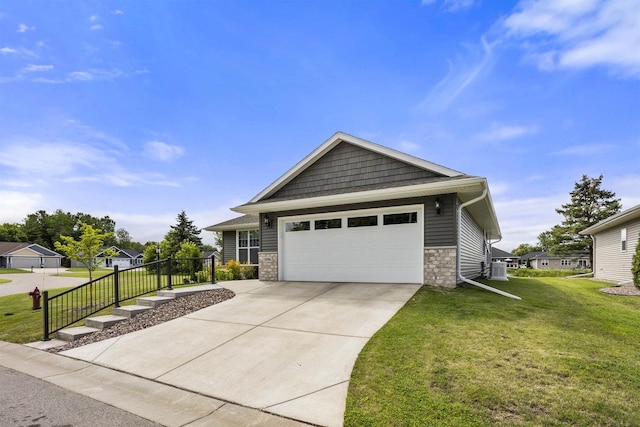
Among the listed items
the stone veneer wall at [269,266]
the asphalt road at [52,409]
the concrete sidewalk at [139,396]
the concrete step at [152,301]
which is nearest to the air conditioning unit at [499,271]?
the stone veneer wall at [269,266]

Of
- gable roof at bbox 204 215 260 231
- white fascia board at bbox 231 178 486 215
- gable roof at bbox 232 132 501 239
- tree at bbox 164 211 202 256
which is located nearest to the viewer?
white fascia board at bbox 231 178 486 215

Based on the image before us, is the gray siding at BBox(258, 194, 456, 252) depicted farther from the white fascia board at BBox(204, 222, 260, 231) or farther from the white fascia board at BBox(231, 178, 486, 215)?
the white fascia board at BBox(204, 222, 260, 231)

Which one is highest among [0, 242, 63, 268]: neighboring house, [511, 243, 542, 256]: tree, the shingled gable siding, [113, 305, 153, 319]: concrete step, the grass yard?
the shingled gable siding

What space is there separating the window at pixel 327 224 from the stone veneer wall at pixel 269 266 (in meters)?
1.82

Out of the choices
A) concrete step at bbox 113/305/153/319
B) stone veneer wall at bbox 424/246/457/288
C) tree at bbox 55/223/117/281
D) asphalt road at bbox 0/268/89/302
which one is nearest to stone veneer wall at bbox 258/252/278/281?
concrete step at bbox 113/305/153/319

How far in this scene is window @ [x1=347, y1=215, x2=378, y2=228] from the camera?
32.3ft

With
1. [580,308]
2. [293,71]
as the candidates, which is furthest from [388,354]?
[293,71]

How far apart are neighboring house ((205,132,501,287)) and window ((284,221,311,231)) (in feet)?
0.11

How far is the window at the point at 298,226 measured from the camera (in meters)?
11.1

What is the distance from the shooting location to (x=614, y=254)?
16266 millimetres

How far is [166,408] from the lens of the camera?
3633 millimetres

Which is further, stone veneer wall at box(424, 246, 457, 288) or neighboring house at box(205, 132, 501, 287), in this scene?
neighboring house at box(205, 132, 501, 287)

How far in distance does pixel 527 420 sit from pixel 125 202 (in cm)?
2134

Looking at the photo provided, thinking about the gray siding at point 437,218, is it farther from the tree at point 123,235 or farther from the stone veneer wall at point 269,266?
the tree at point 123,235
